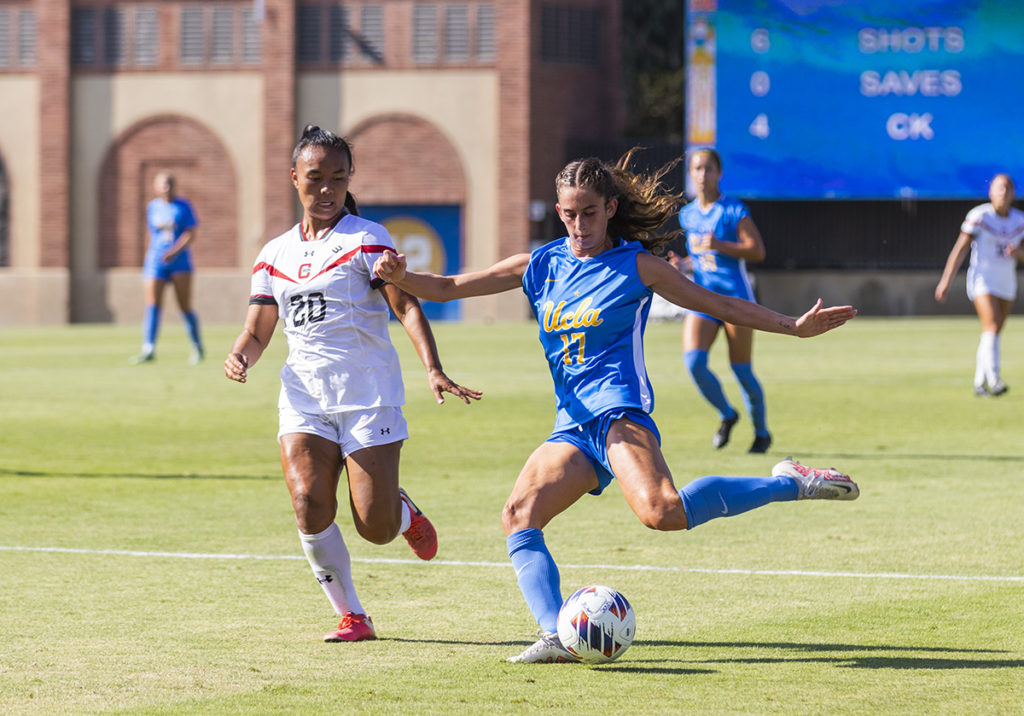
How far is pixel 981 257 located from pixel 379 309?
12679mm

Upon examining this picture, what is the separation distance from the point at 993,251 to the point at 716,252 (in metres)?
6.27

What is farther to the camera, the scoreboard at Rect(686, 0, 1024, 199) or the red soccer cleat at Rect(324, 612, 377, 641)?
the scoreboard at Rect(686, 0, 1024, 199)

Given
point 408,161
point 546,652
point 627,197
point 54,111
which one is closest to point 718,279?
point 627,197

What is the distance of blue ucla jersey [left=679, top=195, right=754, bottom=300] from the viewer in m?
12.9

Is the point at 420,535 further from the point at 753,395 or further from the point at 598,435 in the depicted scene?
the point at 753,395

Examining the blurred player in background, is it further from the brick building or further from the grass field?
the brick building

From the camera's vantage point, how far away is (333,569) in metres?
6.60

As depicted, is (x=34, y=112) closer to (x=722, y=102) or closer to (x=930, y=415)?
(x=722, y=102)

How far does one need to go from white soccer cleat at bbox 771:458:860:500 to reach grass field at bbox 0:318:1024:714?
0.53 meters

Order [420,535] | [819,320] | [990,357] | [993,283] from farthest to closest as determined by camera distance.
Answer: [993,283], [990,357], [420,535], [819,320]

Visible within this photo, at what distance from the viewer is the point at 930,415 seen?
53.3ft

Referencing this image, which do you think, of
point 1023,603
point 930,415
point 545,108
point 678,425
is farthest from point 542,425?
point 545,108

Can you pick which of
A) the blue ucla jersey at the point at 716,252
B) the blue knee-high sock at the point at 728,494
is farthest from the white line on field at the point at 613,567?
the blue ucla jersey at the point at 716,252

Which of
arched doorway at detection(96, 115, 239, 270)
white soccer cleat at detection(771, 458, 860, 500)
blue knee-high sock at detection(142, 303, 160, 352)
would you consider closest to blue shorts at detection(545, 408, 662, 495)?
white soccer cleat at detection(771, 458, 860, 500)
